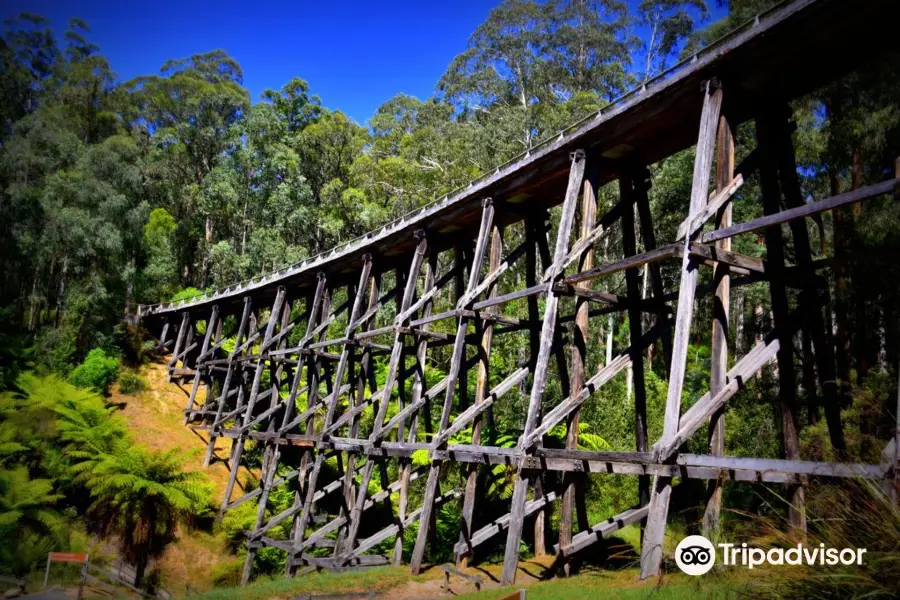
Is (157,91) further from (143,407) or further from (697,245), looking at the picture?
(697,245)

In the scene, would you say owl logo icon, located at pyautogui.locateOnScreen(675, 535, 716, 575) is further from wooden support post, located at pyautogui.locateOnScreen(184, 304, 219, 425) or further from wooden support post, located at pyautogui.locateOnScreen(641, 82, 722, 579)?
wooden support post, located at pyautogui.locateOnScreen(184, 304, 219, 425)

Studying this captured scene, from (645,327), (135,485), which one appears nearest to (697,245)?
(135,485)

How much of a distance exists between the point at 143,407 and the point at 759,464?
23.3m

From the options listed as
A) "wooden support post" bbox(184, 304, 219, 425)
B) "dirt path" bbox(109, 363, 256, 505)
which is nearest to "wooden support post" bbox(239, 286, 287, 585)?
"dirt path" bbox(109, 363, 256, 505)

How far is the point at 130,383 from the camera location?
2428 centimetres

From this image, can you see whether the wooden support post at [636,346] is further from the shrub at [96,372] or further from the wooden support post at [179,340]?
the wooden support post at [179,340]

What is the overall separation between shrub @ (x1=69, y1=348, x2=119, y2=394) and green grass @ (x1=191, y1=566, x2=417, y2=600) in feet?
46.6

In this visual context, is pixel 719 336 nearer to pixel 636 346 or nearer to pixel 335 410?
pixel 636 346

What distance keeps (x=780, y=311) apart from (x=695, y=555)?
3.92m

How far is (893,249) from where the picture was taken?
34.3 ft

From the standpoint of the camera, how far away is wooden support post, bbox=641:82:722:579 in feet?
22.2

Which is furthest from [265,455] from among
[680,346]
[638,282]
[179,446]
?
[680,346]

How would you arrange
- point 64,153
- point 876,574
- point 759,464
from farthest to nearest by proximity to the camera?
point 64,153 < point 759,464 < point 876,574

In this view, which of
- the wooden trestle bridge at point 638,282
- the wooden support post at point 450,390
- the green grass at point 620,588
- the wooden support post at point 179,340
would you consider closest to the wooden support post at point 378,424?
the wooden trestle bridge at point 638,282
